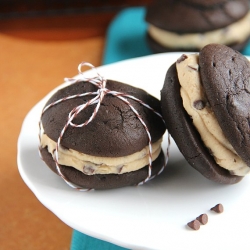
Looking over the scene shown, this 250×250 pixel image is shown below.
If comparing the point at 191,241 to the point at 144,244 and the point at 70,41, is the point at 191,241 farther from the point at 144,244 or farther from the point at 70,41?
the point at 70,41

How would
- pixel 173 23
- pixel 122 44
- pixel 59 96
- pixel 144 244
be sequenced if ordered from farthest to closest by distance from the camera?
1. pixel 122 44
2. pixel 173 23
3. pixel 59 96
4. pixel 144 244

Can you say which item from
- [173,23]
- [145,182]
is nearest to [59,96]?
[145,182]

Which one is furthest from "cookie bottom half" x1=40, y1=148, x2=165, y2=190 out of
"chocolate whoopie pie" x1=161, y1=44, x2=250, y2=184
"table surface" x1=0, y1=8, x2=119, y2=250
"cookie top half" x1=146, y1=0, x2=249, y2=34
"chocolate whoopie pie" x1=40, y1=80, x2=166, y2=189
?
"cookie top half" x1=146, y1=0, x2=249, y2=34

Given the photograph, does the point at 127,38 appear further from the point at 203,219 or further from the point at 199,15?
the point at 203,219

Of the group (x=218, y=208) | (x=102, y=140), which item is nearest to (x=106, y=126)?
(x=102, y=140)

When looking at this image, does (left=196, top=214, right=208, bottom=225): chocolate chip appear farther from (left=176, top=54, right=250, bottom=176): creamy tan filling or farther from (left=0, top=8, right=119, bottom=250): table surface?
(left=0, top=8, right=119, bottom=250): table surface

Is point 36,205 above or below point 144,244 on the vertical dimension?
below

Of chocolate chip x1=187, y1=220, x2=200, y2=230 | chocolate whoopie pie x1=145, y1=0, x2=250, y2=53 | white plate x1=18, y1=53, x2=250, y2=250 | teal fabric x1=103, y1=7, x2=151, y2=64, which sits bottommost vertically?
teal fabric x1=103, y1=7, x2=151, y2=64
